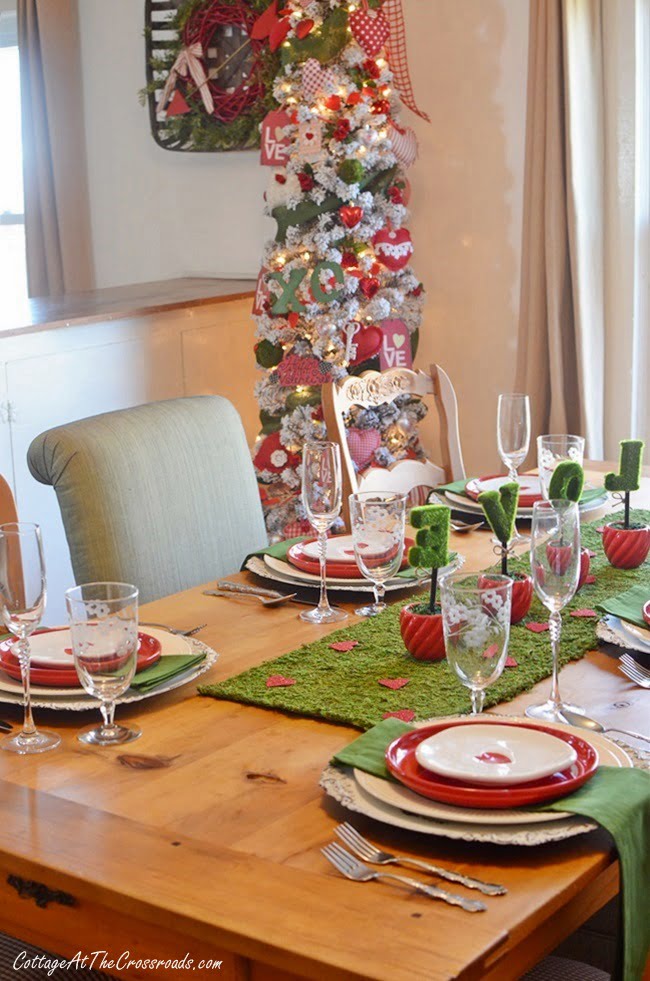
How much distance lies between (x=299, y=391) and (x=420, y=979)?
299cm

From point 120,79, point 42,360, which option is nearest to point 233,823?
point 42,360

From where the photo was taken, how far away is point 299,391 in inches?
148

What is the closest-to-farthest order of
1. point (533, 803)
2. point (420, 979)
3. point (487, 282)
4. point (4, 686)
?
1. point (420, 979)
2. point (533, 803)
3. point (4, 686)
4. point (487, 282)

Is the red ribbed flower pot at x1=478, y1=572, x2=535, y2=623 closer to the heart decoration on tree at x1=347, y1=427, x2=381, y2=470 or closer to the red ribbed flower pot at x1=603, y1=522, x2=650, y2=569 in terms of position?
the red ribbed flower pot at x1=603, y1=522, x2=650, y2=569

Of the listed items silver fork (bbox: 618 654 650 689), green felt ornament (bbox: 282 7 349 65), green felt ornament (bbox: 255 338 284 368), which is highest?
green felt ornament (bbox: 282 7 349 65)

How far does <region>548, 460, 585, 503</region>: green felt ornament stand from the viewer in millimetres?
1768

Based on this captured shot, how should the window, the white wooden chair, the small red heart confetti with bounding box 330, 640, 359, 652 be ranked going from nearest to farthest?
the small red heart confetti with bounding box 330, 640, 359, 652, the white wooden chair, the window

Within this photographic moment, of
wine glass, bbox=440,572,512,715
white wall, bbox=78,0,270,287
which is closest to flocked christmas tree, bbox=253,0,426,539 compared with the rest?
white wall, bbox=78,0,270,287

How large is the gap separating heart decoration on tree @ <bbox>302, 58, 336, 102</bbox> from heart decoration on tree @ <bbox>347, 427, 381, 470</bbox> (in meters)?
0.96

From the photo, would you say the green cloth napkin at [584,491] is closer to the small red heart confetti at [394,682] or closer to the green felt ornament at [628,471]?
the green felt ornament at [628,471]

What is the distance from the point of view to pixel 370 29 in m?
3.52

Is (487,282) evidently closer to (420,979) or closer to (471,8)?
(471,8)

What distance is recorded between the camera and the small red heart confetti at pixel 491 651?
1.17 m

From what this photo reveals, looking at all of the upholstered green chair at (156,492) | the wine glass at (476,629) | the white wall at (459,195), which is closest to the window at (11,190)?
the white wall at (459,195)
